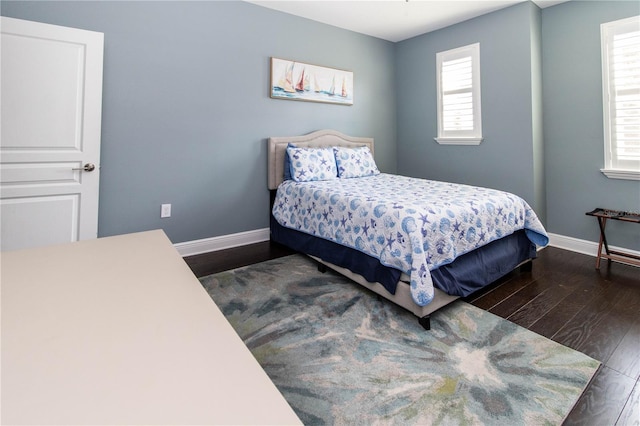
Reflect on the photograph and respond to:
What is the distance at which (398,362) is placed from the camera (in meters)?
1.67

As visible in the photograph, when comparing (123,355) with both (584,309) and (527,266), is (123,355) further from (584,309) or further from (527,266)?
(527,266)

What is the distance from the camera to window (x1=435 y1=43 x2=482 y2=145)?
150 inches

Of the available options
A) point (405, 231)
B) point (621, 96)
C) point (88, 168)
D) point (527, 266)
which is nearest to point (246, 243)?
point (88, 168)

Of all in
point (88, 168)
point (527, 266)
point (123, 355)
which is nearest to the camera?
point (123, 355)

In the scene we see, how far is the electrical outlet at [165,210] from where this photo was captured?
311 centimetres

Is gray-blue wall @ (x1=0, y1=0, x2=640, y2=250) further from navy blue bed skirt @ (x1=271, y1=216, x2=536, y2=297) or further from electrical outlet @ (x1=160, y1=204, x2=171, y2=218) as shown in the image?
navy blue bed skirt @ (x1=271, y1=216, x2=536, y2=297)

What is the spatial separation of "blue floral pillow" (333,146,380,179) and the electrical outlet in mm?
1810

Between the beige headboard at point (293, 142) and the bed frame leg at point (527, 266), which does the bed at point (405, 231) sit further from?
the beige headboard at point (293, 142)

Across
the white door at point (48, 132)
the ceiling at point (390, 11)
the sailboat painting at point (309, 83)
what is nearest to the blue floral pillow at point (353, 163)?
the sailboat painting at point (309, 83)

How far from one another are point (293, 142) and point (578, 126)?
2971 mm

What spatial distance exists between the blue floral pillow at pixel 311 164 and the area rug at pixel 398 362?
54.9 inches

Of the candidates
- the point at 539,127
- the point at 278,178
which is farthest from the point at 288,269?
the point at 539,127

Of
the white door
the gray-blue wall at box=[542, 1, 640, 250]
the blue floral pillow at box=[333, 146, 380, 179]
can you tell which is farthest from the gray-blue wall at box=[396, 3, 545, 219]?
the white door

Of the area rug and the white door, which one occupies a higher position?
the white door
